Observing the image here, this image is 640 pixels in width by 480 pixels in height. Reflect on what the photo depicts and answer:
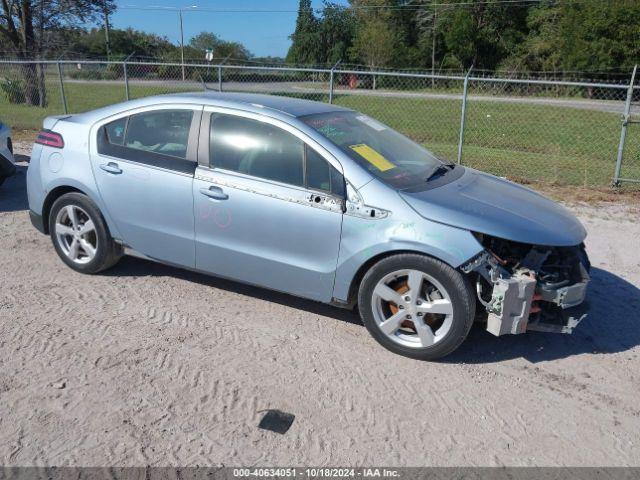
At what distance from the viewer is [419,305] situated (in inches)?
149

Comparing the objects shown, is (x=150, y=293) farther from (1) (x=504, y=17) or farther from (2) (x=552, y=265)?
(1) (x=504, y=17)

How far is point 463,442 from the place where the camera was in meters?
3.10

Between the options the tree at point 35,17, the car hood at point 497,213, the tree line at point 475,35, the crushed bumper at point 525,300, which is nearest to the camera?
the crushed bumper at point 525,300

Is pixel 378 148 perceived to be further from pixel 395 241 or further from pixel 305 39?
pixel 305 39

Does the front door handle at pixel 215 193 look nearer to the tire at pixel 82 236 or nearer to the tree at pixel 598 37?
the tire at pixel 82 236

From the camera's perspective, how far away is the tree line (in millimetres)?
A: 35500

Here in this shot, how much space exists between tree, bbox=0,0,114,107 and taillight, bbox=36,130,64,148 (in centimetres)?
2346

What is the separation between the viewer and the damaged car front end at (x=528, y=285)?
11.9 ft

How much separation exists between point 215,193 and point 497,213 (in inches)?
78.7

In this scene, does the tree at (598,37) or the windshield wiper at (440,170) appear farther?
the tree at (598,37)

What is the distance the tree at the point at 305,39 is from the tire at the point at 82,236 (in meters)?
56.1

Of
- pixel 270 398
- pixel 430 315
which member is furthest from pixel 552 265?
pixel 270 398

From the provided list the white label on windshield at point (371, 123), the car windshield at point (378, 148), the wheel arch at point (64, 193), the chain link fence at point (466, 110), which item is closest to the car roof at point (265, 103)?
the car windshield at point (378, 148)

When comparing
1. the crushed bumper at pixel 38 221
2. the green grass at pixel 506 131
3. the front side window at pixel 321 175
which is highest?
the front side window at pixel 321 175
